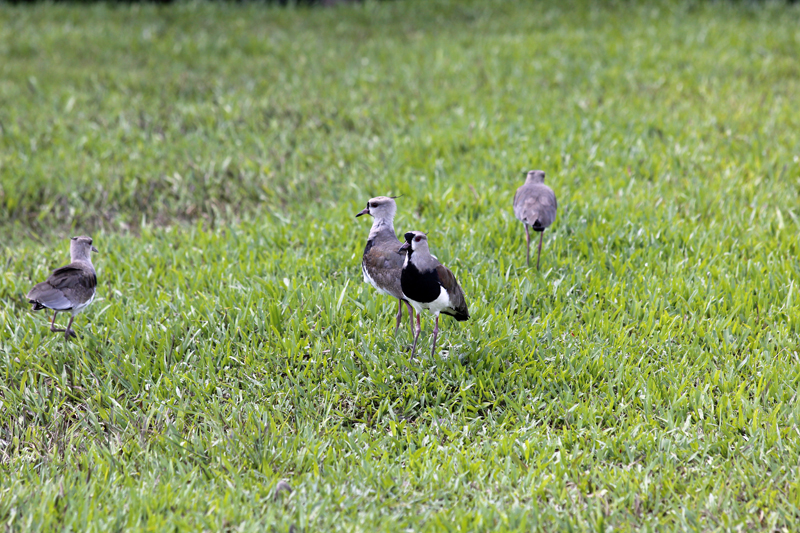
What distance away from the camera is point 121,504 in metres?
3.20

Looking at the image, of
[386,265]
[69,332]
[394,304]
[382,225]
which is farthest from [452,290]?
[69,332]

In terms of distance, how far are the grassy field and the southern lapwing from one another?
40cm

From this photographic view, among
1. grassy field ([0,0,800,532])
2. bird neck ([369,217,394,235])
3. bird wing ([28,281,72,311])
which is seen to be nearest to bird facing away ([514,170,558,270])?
grassy field ([0,0,800,532])

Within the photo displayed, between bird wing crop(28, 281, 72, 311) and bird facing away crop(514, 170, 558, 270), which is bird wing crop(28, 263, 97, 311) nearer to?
bird wing crop(28, 281, 72, 311)

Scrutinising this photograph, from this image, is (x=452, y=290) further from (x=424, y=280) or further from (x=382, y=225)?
(x=382, y=225)

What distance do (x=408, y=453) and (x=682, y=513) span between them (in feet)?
4.26

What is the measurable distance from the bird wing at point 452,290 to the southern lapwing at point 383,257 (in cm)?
27

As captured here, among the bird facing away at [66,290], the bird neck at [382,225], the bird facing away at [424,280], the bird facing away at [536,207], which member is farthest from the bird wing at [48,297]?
the bird facing away at [536,207]

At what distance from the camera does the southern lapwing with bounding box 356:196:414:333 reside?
397cm

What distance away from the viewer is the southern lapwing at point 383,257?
3973mm

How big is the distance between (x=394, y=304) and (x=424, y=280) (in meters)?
1.11

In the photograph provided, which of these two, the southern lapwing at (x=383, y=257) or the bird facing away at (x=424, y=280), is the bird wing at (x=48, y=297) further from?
the bird facing away at (x=424, y=280)

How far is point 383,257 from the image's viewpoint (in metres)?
4.04

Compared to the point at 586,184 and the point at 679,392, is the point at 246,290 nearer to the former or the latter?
the point at 679,392
